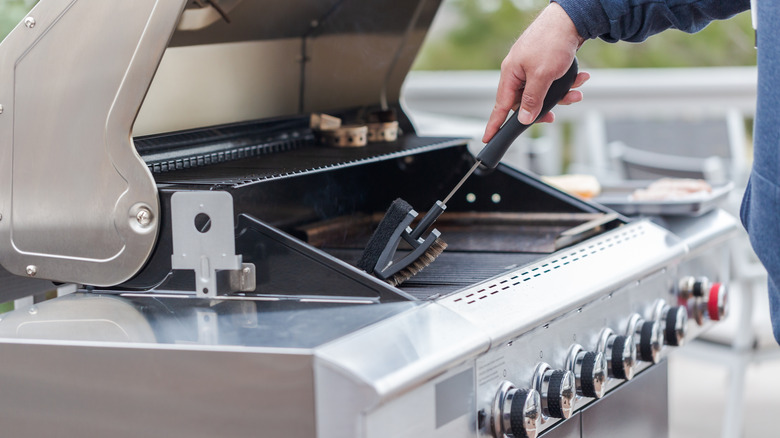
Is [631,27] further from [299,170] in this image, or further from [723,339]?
[723,339]

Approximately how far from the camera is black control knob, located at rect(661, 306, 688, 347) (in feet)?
4.97

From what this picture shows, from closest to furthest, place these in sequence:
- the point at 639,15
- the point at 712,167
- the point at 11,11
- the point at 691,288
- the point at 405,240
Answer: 1. the point at 405,240
2. the point at 639,15
3. the point at 691,288
4. the point at 11,11
5. the point at 712,167

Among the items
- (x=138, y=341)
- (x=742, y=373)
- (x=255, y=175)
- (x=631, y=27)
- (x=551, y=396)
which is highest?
(x=631, y=27)

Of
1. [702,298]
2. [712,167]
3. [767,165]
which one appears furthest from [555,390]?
[712,167]

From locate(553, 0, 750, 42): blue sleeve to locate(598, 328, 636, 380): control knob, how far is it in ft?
1.41

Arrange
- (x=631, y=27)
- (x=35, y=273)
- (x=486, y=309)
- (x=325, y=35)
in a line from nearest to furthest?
1. (x=486, y=309)
2. (x=35, y=273)
3. (x=631, y=27)
4. (x=325, y=35)

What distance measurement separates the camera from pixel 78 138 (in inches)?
46.3

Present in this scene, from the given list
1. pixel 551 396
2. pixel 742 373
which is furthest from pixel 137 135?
pixel 742 373

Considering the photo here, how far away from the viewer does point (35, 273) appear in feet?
4.07

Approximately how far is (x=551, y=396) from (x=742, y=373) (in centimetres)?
169

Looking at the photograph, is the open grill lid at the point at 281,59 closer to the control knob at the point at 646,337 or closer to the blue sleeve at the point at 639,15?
the blue sleeve at the point at 639,15

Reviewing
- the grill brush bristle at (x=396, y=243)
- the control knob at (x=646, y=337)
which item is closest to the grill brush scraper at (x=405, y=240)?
the grill brush bristle at (x=396, y=243)

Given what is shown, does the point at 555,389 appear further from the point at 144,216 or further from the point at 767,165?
the point at 144,216

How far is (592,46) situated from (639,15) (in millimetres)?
8749
